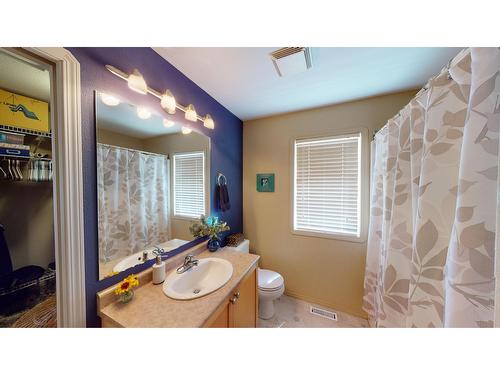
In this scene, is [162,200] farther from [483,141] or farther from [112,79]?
[483,141]

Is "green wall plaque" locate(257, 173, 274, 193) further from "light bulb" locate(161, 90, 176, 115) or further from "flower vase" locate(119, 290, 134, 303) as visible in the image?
"flower vase" locate(119, 290, 134, 303)

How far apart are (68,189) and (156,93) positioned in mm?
651

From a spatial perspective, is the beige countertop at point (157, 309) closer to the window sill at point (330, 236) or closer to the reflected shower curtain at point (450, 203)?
the reflected shower curtain at point (450, 203)

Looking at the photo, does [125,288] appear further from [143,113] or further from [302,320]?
[302,320]

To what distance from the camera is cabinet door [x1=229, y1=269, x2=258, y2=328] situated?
2.89 ft

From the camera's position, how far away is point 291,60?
95 centimetres

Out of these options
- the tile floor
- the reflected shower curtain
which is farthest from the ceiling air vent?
the tile floor

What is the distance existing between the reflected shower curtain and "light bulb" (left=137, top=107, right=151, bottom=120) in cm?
137

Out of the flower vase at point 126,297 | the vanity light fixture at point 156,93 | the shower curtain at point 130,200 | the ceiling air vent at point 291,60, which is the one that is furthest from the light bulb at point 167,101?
the flower vase at point 126,297

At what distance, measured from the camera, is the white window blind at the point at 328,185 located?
1532mm

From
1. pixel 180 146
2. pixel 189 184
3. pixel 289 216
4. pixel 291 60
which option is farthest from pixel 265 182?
pixel 291 60

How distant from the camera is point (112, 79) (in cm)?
76
